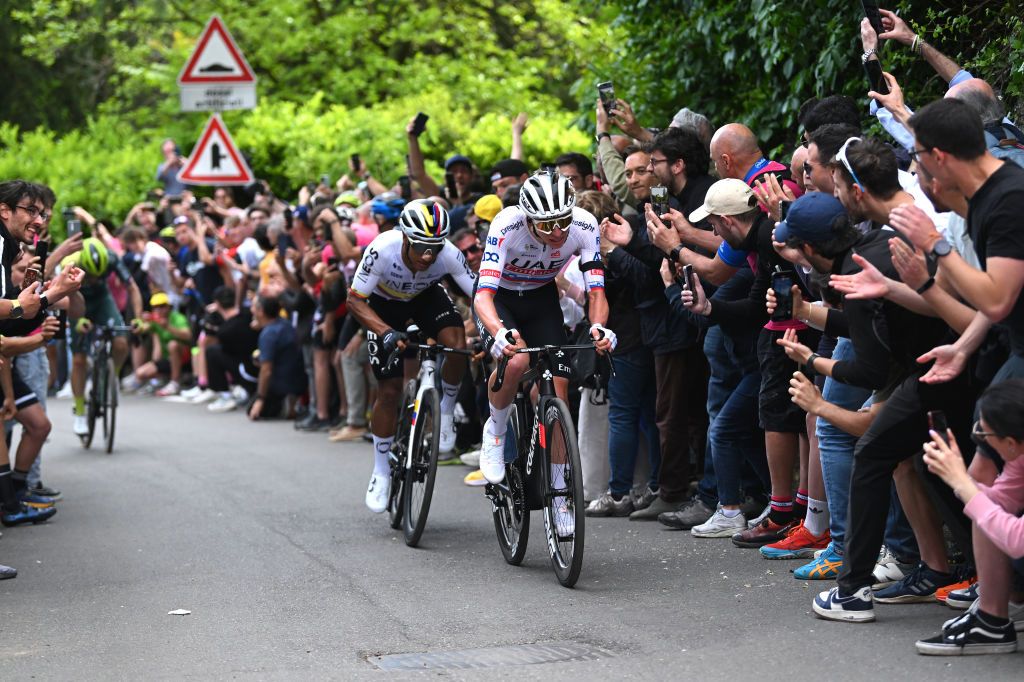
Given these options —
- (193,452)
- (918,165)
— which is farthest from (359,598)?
(193,452)

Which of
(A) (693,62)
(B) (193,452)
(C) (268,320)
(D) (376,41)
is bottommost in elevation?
(B) (193,452)

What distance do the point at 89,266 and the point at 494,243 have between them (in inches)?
274

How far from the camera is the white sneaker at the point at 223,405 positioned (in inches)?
703

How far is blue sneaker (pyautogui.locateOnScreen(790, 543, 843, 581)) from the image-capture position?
753 cm

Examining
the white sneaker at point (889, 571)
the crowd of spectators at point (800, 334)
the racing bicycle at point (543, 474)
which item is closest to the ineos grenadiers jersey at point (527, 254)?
the crowd of spectators at point (800, 334)

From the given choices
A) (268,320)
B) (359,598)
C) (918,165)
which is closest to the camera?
(918,165)

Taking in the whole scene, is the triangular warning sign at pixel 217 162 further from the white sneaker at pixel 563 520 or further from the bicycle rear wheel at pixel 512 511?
the white sneaker at pixel 563 520

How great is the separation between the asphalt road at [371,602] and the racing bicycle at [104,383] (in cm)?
297

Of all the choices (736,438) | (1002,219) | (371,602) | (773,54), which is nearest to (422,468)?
(371,602)

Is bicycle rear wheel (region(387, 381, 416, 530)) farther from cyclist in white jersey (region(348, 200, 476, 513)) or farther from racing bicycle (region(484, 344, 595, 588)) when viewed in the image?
racing bicycle (region(484, 344, 595, 588))

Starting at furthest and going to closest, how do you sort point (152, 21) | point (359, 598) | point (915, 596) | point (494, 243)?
point (152, 21) < point (494, 243) < point (359, 598) < point (915, 596)

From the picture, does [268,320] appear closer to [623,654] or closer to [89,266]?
[89,266]

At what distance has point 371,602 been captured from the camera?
7500 mm

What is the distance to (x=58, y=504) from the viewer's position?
11.3 m
